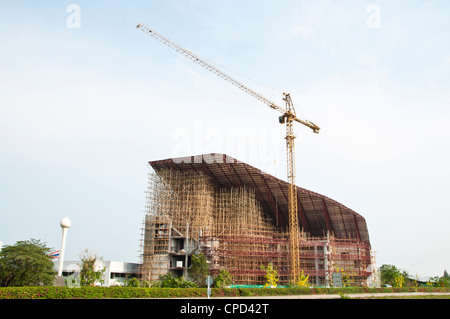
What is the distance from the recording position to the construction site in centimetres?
6019

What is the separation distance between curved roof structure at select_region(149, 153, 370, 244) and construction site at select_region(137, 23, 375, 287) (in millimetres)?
173

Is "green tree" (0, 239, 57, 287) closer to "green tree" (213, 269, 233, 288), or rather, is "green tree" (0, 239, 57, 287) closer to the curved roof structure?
"green tree" (213, 269, 233, 288)

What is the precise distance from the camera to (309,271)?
208ft

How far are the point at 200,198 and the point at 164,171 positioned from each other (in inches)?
316

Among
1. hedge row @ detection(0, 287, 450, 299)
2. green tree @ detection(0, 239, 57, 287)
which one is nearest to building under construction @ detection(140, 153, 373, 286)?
hedge row @ detection(0, 287, 450, 299)

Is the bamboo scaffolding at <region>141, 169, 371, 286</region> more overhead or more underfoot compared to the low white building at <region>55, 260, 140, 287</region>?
more overhead

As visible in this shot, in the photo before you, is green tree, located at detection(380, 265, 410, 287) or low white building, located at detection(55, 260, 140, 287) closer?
low white building, located at detection(55, 260, 140, 287)

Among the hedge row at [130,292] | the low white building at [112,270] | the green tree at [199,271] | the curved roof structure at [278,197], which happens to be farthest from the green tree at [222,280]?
the curved roof structure at [278,197]

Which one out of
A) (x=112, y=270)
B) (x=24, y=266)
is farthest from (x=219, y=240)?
(x=24, y=266)

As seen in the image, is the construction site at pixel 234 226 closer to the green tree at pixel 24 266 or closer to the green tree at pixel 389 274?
the green tree at pixel 389 274

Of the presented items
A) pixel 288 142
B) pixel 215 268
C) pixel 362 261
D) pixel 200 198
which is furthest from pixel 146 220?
pixel 362 261

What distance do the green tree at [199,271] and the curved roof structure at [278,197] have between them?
15.5m
